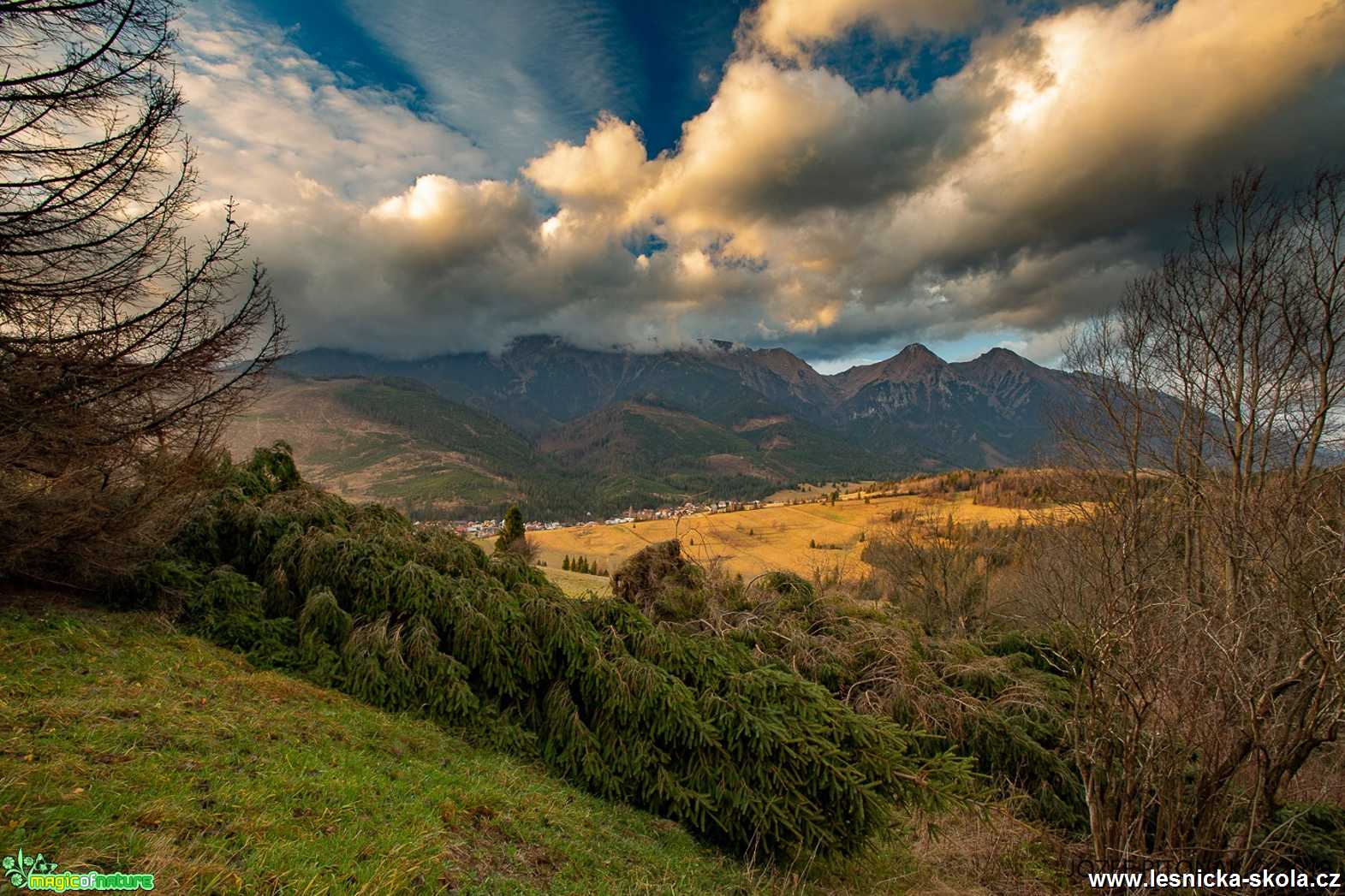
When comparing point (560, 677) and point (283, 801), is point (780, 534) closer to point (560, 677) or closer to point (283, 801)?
point (560, 677)

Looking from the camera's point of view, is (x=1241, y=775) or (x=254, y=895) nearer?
(x=254, y=895)

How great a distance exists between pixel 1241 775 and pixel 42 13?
16026 mm

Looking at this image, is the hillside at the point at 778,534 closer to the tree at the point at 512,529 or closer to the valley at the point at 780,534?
the valley at the point at 780,534

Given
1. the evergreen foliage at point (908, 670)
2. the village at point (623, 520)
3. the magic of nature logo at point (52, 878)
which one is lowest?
the village at point (623, 520)

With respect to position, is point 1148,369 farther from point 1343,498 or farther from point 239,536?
point 239,536

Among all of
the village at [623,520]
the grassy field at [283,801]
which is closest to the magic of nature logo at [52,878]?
the grassy field at [283,801]

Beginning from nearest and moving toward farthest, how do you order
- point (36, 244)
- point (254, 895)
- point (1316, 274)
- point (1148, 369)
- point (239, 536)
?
point (254, 895) → point (36, 244) → point (239, 536) → point (1316, 274) → point (1148, 369)

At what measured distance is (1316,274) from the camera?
10.3 metres

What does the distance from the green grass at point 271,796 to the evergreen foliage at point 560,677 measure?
0.40 meters

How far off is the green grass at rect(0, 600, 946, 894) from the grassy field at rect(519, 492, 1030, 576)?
3891 cm

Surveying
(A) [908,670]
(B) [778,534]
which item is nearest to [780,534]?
(B) [778,534]

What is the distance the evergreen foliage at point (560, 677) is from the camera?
6031mm

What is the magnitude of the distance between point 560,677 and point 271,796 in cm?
367

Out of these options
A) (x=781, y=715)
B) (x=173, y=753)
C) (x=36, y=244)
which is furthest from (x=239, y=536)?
(x=781, y=715)
